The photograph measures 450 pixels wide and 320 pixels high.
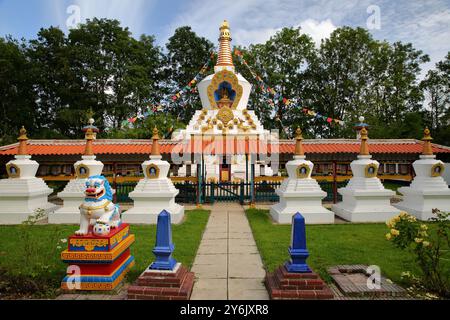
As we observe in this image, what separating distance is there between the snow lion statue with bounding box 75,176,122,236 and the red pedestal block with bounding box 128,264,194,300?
4.17ft

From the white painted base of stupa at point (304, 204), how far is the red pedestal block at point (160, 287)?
6876 millimetres

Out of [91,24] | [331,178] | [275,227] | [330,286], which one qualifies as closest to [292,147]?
[331,178]

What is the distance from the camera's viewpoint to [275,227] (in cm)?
1088

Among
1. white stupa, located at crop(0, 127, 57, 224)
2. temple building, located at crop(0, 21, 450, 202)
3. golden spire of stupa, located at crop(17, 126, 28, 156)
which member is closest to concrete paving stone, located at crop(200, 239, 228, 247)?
temple building, located at crop(0, 21, 450, 202)

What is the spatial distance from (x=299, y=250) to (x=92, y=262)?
376 centimetres

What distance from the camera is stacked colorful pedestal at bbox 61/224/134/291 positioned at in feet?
18.4

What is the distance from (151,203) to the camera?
473 inches

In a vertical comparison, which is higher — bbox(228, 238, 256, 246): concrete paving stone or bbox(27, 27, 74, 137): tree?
bbox(27, 27, 74, 137): tree

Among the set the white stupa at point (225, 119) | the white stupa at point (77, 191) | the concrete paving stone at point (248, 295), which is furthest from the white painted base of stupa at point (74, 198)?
the white stupa at point (225, 119)

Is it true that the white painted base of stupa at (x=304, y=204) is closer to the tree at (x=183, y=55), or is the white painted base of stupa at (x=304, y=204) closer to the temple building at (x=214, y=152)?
the temple building at (x=214, y=152)

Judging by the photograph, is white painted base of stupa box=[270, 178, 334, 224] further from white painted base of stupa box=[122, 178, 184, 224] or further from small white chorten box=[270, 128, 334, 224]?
white painted base of stupa box=[122, 178, 184, 224]

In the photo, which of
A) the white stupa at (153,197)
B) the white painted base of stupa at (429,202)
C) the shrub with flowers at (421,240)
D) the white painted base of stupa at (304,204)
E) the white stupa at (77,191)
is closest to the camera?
the shrub with flowers at (421,240)

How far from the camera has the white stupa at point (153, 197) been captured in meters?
11.7
